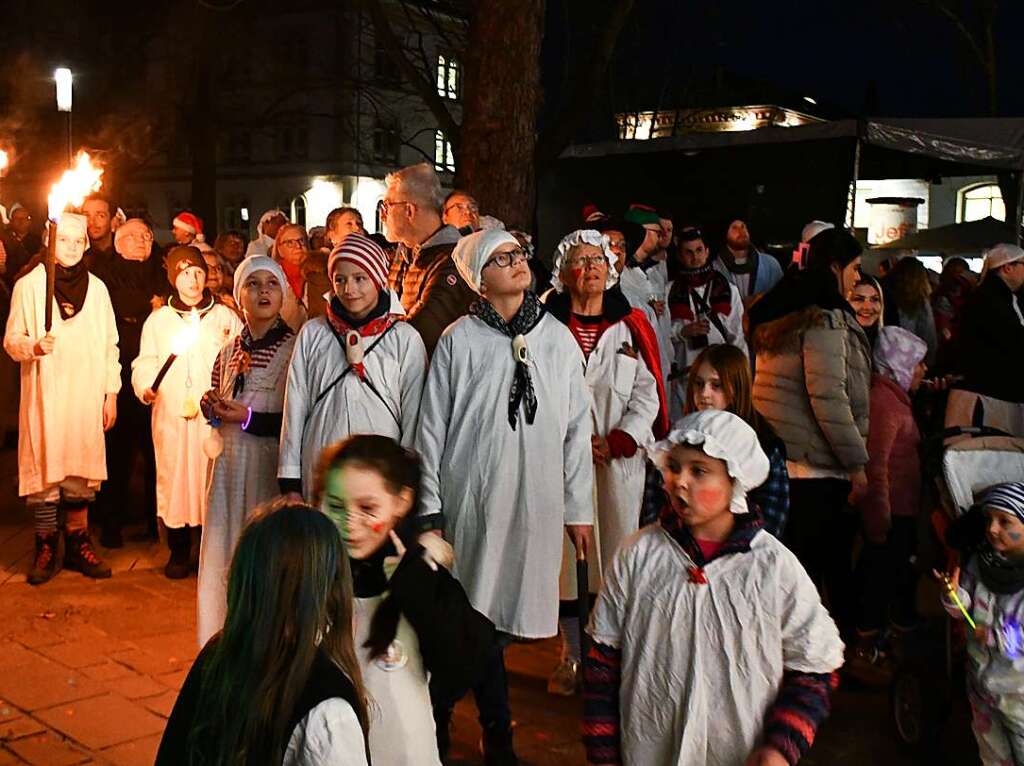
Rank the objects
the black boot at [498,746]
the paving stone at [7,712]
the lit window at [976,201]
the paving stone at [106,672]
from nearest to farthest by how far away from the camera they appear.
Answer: the black boot at [498,746] < the paving stone at [7,712] < the paving stone at [106,672] < the lit window at [976,201]

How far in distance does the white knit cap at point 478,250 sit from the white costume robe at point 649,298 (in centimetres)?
237

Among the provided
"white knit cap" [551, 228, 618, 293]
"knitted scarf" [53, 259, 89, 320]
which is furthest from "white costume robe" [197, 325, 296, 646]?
"knitted scarf" [53, 259, 89, 320]

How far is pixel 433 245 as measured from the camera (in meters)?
6.84

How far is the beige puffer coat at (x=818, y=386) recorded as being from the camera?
21.3ft

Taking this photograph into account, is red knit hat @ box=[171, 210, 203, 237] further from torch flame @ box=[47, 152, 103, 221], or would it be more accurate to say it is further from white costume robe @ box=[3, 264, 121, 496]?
torch flame @ box=[47, 152, 103, 221]

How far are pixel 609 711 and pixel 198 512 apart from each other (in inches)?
205

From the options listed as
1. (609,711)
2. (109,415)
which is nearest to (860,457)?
(609,711)

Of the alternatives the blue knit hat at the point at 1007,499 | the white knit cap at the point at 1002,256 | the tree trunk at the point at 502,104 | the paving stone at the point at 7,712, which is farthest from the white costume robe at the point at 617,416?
the tree trunk at the point at 502,104

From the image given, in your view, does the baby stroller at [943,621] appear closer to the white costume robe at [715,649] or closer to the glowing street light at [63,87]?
the white costume robe at [715,649]

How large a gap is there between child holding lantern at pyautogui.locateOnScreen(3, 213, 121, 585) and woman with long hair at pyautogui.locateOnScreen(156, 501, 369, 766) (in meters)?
5.91

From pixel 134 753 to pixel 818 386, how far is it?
3.65 metres

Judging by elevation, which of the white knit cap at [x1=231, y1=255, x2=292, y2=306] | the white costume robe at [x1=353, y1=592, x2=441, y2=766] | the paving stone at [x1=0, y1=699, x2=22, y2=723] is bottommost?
the paving stone at [x1=0, y1=699, x2=22, y2=723]

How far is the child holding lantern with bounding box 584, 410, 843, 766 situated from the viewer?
355 cm

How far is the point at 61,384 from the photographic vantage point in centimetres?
849
